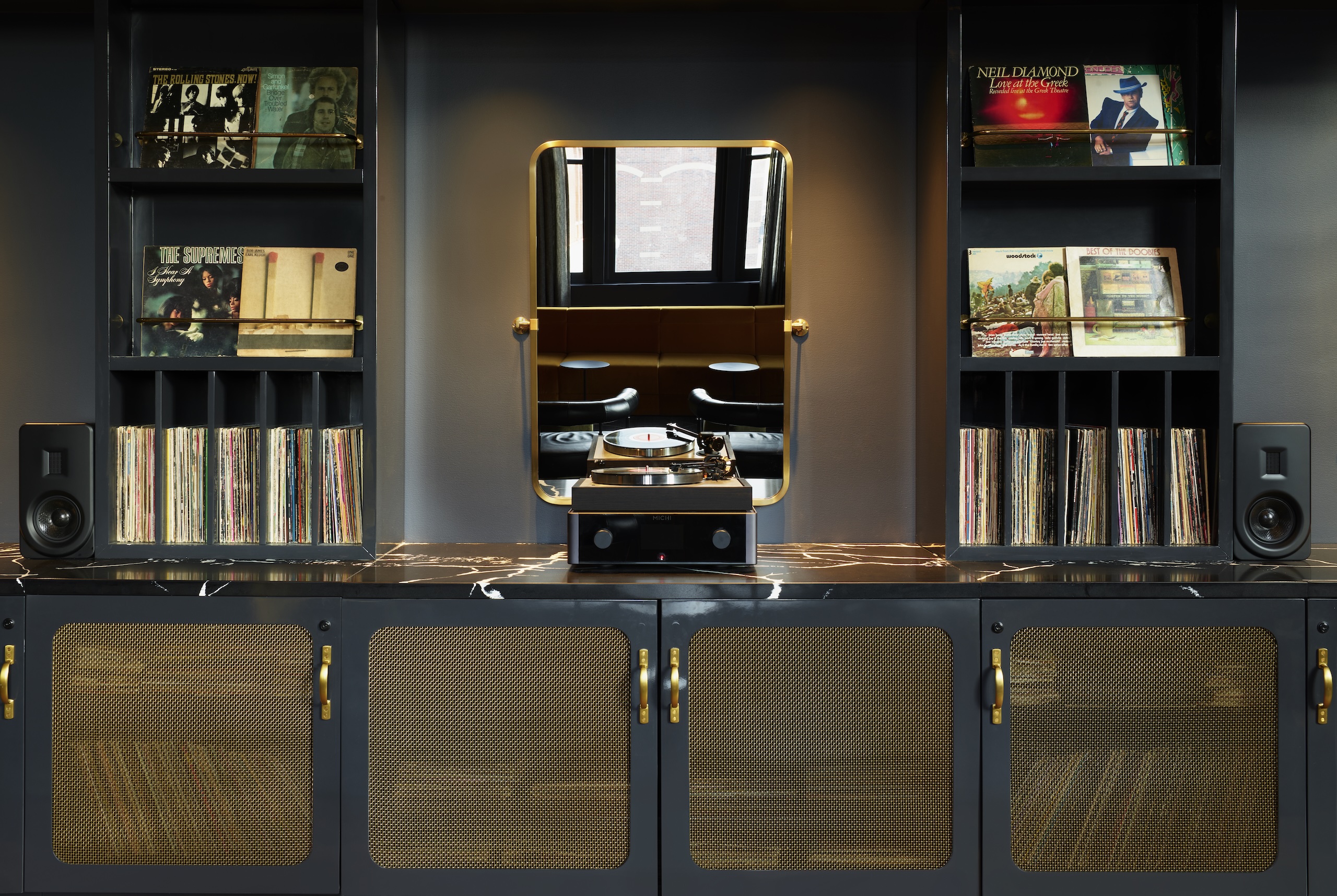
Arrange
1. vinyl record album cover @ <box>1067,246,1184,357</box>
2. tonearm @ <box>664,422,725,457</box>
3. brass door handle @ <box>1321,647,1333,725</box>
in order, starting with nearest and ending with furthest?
brass door handle @ <box>1321,647,1333,725</box>
vinyl record album cover @ <box>1067,246,1184,357</box>
tonearm @ <box>664,422,725,457</box>

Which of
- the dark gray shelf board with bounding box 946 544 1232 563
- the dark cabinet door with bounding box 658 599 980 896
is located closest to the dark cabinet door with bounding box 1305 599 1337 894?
the dark gray shelf board with bounding box 946 544 1232 563

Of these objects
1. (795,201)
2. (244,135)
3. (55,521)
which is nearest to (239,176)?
(244,135)

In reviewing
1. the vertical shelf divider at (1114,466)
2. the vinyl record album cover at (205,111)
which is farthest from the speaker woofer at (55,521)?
the vertical shelf divider at (1114,466)

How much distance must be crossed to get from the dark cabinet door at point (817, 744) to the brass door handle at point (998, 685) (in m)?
0.04

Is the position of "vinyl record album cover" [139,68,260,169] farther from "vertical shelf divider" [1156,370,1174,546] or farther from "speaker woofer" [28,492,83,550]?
"vertical shelf divider" [1156,370,1174,546]

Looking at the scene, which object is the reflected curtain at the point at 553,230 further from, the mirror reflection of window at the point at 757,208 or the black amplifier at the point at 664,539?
the black amplifier at the point at 664,539

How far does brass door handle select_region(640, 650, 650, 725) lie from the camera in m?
1.86

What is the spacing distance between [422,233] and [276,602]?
3.51ft

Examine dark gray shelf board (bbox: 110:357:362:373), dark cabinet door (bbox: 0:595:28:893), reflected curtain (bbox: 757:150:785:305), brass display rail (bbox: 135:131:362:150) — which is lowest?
dark cabinet door (bbox: 0:595:28:893)

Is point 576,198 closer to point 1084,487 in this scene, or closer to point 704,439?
point 704,439

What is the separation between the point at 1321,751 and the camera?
6.09 feet

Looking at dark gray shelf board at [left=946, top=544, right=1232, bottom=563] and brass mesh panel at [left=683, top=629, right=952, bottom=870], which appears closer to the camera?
brass mesh panel at [left=683, top=629, right=952, bottom=870]

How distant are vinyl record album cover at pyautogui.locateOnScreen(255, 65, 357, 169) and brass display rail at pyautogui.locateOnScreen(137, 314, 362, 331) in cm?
38

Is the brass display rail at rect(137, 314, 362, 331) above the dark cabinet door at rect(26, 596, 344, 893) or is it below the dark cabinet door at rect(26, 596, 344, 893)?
above
